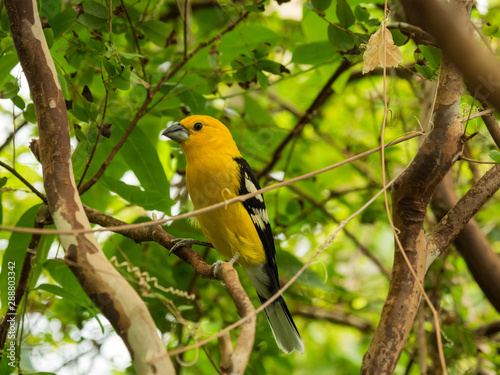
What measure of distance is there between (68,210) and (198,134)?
2013 mm

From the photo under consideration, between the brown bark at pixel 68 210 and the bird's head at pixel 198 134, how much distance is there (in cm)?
157

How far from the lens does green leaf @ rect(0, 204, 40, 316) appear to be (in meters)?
2.59

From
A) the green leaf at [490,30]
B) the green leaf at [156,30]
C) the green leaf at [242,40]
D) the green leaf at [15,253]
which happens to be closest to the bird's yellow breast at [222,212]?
the green leaf at [242,40]

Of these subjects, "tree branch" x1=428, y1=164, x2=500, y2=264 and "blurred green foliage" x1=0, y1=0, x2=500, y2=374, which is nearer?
"tree branch" x1=428, y1=164, x2=500, y2=264

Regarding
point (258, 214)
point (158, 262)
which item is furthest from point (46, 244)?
point (258, 214)

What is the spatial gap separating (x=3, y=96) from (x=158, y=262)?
172 cm

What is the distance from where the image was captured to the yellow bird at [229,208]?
3.36m

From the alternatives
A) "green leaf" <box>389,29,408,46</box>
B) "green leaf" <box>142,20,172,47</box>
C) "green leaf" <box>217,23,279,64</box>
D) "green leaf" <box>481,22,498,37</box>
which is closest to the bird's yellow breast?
"green leaf" <box>217,23,279,64</box>

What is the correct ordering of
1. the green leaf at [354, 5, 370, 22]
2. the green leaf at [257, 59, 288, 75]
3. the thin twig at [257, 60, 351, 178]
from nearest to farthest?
1. the green leaf at [354, 5, 370, 22]
2. the green leaf at [257, 59, 288, 75]
3. the thin twig at [257, 60, 351, 178]

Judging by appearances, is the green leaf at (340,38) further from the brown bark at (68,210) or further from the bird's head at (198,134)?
the brown bark at (68,210)

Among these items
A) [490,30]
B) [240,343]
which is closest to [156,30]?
[490,30]

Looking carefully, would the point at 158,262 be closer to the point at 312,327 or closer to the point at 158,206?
the point at 158,206

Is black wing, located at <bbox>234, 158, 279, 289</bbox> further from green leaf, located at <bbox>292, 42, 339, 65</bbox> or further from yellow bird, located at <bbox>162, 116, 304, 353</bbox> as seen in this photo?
green leaf, located at <bbox>292, 42, 339, 65</bbox>

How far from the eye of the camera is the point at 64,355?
153 inches
